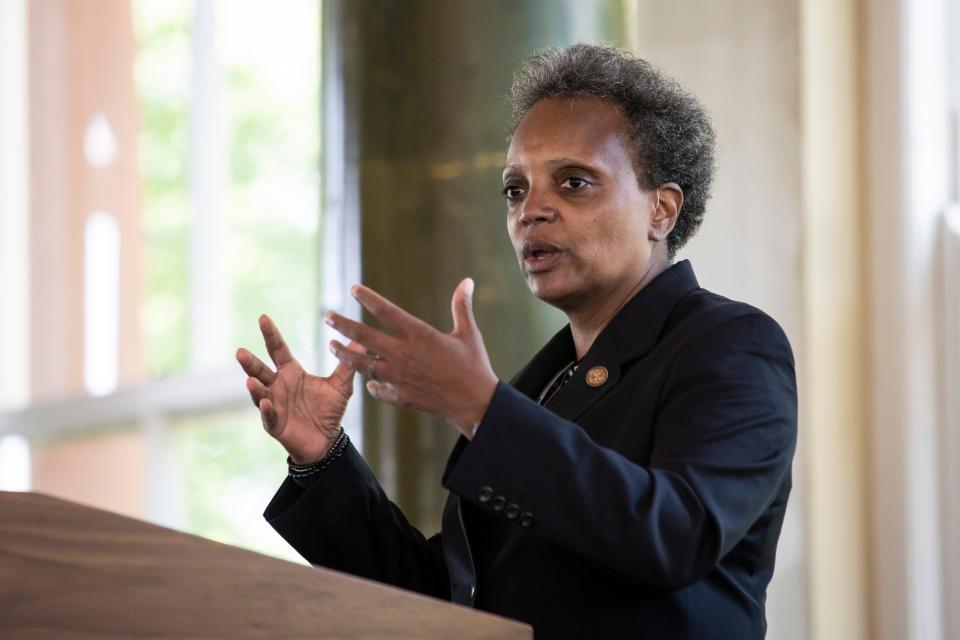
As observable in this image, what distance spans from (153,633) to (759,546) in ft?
3.20

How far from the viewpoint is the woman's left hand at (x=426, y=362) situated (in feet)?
5.41

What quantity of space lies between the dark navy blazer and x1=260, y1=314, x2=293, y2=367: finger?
19cm

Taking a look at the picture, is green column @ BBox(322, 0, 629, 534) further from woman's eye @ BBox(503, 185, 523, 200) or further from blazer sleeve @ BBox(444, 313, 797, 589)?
blazer sleeve @ BBox(444, 313, 797, 589)

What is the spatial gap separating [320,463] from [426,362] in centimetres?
65

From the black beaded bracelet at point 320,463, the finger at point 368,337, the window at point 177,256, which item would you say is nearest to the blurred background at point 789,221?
the black beaded bracelet at point 320,463

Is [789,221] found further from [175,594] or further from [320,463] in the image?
[175,594]

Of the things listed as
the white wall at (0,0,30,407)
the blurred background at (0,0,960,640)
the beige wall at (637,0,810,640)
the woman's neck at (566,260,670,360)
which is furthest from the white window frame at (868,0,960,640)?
the white wall at (0,0,30,407)

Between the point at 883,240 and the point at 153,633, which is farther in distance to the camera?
the point at 883,240

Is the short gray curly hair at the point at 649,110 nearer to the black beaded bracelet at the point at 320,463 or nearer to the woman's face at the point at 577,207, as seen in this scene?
the woman's face at the point at 577,207

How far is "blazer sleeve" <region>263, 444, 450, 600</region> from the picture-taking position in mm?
2264

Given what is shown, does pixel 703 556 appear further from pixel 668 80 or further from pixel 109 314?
pixel 109 314

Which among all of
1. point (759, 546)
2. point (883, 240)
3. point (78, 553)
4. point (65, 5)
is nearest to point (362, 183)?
point (883, 240)

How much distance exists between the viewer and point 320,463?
2254mm

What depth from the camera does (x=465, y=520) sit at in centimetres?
218
